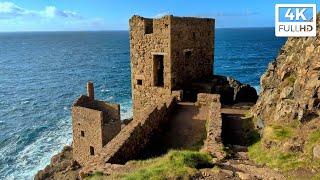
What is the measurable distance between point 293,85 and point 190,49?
34.2ft

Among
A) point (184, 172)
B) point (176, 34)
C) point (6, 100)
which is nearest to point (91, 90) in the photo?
point (176, 34)

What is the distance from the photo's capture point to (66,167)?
3391 centimetres

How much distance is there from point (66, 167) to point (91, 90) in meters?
6.93

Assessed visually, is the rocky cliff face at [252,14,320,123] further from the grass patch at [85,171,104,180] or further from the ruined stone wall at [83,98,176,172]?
the grass patch at [85,171,104,180]

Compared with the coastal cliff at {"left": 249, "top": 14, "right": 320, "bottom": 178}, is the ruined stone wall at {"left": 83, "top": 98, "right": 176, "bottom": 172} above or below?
below

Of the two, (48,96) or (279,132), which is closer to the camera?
(279,132)

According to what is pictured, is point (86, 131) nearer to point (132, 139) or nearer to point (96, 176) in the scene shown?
point (132, 139)

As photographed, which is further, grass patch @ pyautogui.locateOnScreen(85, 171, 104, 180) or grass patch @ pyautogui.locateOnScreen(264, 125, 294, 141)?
grass patch @ pyautogui.locateOnScreen(264, 125, 294, 141)

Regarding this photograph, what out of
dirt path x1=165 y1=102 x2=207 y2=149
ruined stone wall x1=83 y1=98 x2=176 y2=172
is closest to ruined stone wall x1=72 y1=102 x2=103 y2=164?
dirt path x1=165 y1=102 x2=207 y2=149

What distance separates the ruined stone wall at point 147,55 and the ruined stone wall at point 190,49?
469mm

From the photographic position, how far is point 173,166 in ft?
40.4

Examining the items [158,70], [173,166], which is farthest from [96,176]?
[158,70]

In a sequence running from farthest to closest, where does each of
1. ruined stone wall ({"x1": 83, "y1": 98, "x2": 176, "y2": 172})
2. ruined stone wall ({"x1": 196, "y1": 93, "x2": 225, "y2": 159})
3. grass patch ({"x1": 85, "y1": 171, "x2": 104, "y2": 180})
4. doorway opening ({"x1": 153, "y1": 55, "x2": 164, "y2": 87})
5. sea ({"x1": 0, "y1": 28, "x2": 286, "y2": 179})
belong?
sea ({"x1": 0, "y1": 28, "x2": 286, "y2": 179}), doorway opening ({"x1": 153, "y1": 55, "x2": 164, "y2": 87}), ruined stone wall ({"x1": 196, "y1": 93, "x2": 225, "y2": 159}), ruined stone wall ({"x1": 83, "y1": 98, "x2": 176, "y2": 172}), grass patch ({"x1": 85, "y1": 171, "x2": 104, "y2": 180})

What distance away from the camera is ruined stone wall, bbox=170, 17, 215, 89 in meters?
25.5
